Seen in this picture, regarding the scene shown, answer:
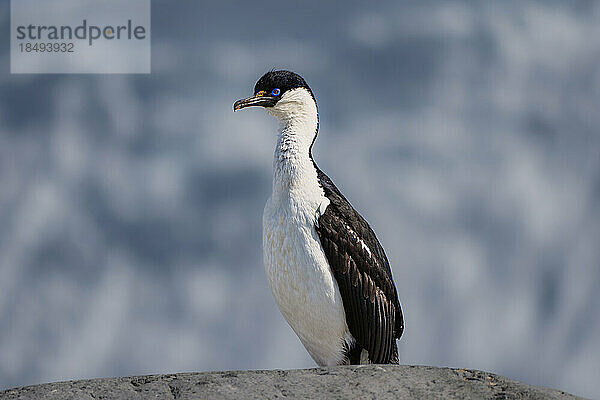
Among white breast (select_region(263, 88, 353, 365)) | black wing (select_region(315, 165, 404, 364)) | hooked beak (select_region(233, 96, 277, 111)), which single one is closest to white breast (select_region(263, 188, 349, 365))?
white breast (select_region(263, 88, 353, 365))

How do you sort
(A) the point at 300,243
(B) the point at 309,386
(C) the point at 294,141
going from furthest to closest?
(C) the point at 294,141, (A) the point at 300,243, (B) the point at 309,386

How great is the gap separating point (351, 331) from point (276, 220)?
148 cm

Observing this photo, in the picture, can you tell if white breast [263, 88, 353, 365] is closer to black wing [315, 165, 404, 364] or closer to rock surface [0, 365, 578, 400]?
black wing [315, 165, 404, 364]

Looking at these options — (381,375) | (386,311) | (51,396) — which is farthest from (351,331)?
(51,396)

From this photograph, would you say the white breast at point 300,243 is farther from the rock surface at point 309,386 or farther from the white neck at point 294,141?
the rock surface at point 309,386

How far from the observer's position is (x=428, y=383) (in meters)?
6.15

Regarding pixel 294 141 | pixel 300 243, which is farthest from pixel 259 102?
pixel 300 243

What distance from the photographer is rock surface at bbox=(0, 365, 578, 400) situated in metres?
5.92

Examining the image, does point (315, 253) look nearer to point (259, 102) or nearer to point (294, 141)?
point (294, 141)

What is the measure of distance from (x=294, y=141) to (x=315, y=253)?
1.24 m

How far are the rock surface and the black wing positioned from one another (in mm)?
1623

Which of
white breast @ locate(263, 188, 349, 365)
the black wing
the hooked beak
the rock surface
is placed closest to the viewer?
the rock surface

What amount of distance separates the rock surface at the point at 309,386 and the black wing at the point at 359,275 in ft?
5.32

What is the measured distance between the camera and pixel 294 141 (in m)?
7.99
